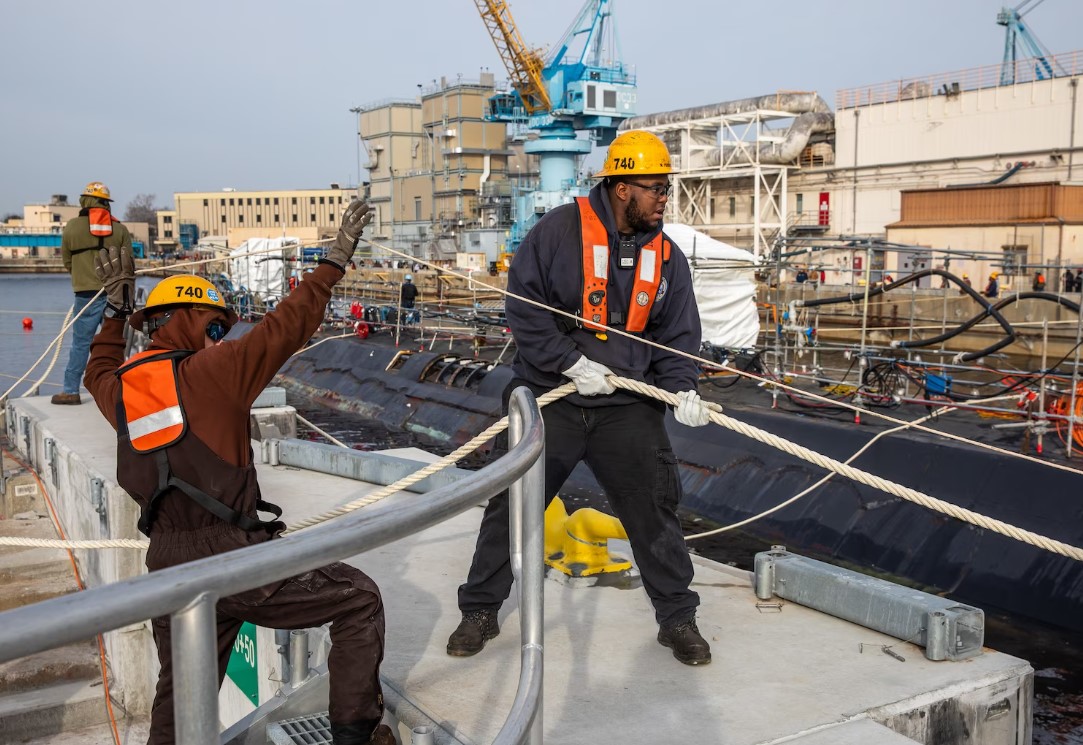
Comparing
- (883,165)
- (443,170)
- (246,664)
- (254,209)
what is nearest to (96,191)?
(246,664)

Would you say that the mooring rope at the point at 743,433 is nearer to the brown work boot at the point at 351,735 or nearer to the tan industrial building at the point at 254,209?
the brown work boot at the point at 351,735

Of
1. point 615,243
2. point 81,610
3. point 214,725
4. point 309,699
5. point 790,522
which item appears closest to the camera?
point 81,610

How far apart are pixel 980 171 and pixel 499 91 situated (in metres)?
33.8

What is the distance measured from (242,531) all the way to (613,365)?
77.8 inches

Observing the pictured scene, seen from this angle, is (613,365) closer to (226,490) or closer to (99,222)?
(226,490)

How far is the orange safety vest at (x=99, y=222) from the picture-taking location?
416 inches

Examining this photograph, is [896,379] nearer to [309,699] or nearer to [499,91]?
[309,699]

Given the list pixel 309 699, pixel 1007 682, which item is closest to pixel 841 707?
pixel 1007 682

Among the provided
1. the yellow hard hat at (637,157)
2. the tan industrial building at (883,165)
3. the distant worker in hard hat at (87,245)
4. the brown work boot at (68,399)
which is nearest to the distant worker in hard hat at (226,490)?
the yellow hard hat at (637,157)

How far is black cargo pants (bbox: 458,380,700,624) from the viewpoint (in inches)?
186

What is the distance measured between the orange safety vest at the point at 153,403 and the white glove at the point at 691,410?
7.63 ft

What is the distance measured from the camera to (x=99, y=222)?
34.8 ft

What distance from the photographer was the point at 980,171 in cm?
3950

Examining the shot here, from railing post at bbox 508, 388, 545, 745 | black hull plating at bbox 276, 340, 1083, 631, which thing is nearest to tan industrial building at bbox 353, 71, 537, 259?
black hull plating at bbox 276, 340, 1083, 631
